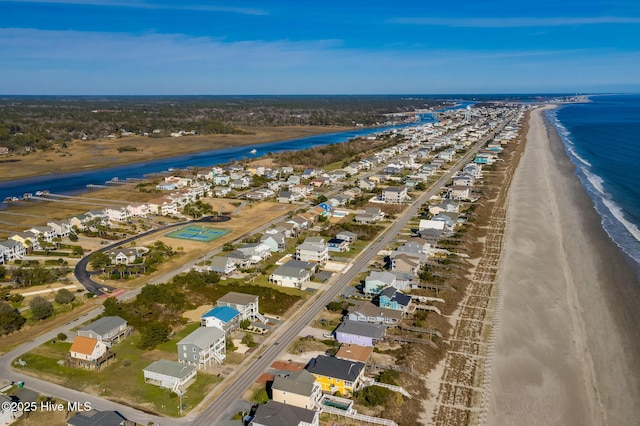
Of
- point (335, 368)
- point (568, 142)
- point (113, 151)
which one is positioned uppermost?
point (568, 142)

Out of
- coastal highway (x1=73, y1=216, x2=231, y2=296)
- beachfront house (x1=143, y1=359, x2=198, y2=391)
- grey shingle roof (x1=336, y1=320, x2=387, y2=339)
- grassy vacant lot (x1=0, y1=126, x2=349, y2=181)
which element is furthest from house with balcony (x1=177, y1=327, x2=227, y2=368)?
grassy vacant lot (x1=0, y1=126, x2=349, y2=181)

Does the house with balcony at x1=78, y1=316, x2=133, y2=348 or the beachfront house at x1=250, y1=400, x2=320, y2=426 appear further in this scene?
the house with balcony at x1=78, y1=316, x2=133, y2=348

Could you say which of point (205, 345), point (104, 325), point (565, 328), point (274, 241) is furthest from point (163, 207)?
point (565, 328)

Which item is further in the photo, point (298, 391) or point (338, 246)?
point (338, 246)

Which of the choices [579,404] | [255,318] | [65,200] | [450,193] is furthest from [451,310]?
[65,200]

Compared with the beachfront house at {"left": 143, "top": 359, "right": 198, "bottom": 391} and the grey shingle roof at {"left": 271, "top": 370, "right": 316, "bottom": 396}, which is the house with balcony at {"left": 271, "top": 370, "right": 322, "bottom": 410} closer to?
the grey shingle roof at {"left": 271, "top": 370, "right": 316, "bottom": 396}

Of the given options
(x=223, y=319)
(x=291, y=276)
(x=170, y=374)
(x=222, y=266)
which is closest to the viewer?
(x=170, y=374)

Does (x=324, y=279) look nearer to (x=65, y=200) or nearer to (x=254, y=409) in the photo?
(x=254, y=409)

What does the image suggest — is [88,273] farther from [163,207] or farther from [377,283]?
[377,283]
